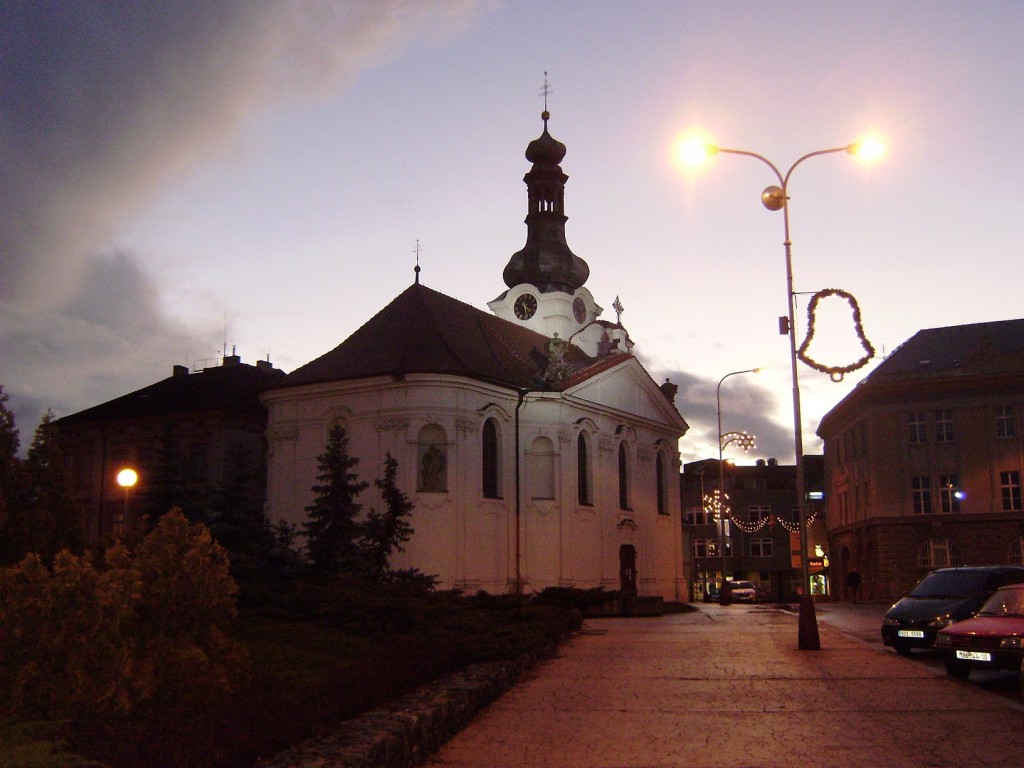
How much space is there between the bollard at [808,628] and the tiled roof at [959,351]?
37.9 metres

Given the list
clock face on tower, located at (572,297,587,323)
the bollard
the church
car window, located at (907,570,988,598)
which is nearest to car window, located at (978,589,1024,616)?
car window, located at (907,570,988,598)

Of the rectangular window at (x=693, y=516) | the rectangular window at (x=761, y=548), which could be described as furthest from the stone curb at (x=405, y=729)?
the rectangular window at (x=693, y=516)

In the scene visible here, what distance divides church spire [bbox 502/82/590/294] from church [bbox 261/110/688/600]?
175 inches

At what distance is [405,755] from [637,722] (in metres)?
3.89

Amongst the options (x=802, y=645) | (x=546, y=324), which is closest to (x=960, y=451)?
(x=546, y=324)

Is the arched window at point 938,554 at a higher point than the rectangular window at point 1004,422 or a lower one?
lower

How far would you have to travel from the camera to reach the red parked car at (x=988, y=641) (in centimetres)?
1541

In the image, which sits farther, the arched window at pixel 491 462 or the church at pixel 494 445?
the arched window at pixel 491 462

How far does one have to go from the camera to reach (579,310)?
2229 inches

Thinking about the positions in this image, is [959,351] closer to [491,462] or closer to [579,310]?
[579,310]

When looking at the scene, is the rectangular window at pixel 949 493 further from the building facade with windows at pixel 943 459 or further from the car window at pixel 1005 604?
the car window at pixel 1005 604

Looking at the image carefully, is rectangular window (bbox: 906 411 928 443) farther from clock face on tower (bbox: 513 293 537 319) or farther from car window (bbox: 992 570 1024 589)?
car window (bbox: 992 570 1024 589)

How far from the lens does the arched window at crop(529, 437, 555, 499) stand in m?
43.0

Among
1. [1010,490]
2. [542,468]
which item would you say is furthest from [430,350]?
[1010,490]
